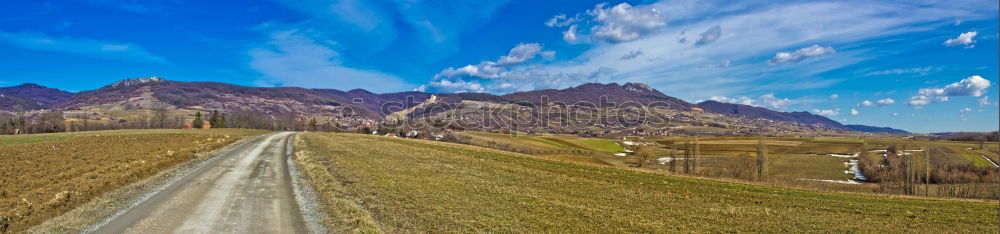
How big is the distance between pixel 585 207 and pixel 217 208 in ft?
45.3

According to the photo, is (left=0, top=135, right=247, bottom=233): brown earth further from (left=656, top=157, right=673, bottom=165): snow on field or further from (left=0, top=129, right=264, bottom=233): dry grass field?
(left=656, top=157, right=673, bottom=165): snow on field

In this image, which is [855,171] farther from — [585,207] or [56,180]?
[56,180]

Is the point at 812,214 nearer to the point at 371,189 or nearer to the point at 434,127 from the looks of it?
the point at 371,189

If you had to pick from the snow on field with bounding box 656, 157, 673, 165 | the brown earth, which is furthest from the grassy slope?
the snow on field with bounding box 656, 157, 673, 165

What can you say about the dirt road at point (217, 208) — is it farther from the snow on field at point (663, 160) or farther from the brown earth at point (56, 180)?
the snow on field at point (663, 160)

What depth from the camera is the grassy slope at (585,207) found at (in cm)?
1474

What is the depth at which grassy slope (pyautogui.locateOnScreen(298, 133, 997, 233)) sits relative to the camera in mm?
14742

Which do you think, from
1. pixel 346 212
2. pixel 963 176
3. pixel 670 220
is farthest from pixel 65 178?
pixel 963 176

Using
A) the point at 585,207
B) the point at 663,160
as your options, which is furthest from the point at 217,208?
the point at 663,160

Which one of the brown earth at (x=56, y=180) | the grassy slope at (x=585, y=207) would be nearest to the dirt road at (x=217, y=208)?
the grassy slope at (x=585, y=207)

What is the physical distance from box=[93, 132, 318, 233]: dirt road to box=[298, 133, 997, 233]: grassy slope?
1.67m

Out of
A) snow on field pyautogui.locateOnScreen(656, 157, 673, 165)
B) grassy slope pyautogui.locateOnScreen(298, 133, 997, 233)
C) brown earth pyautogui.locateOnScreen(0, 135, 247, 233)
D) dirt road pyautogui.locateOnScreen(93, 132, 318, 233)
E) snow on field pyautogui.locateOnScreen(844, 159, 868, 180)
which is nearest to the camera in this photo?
dirt road pyautogui.locateOnScreen(93, 132, 318, 233)

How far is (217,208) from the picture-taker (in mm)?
15484

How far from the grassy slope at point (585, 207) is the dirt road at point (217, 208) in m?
1.67
